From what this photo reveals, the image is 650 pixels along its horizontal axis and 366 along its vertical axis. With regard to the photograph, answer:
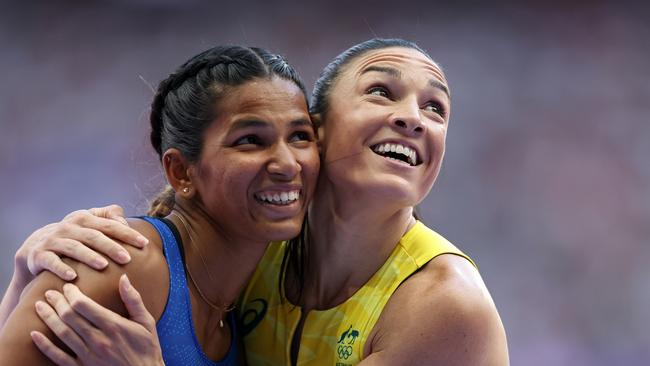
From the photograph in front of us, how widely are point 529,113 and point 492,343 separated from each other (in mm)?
3587

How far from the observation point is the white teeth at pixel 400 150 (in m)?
2.34

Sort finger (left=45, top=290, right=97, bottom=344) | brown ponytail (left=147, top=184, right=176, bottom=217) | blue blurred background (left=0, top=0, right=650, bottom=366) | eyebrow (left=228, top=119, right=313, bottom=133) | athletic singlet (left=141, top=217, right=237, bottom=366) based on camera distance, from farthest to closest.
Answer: blue blurred background (left=0, top=0, right=650, bottom=366)
brown ponytail (left=147, top=184, right=176, bottom=217)
eyebrow (left=228, top=119, right=313, bottom=133)
athletic singlet (left=141, top=217, right=237, bottom=366)
finger (left=45, top=290, right=97, bottom=344)

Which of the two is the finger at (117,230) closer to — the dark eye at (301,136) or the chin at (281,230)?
the chin at (281,230)

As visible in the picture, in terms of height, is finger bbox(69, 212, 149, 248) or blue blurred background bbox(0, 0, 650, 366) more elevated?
blue blurred background bbox(0, 0, 650, 366)

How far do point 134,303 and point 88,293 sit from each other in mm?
111

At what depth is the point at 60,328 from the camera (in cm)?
194

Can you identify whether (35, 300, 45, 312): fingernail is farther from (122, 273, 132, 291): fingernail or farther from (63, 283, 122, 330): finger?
(122, 273, 132, 291): fingernail

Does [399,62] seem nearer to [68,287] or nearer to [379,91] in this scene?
[379,91]

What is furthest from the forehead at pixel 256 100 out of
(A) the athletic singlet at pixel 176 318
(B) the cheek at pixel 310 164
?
(A) the athletic singlet at pixel 176 318

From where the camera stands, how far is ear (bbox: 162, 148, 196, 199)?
2.34 m

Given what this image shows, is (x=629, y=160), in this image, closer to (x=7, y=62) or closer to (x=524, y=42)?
(x=524, y=42)

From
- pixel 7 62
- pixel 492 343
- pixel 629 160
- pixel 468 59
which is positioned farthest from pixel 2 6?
pixel 492 343

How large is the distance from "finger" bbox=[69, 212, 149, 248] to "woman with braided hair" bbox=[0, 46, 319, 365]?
28 mm

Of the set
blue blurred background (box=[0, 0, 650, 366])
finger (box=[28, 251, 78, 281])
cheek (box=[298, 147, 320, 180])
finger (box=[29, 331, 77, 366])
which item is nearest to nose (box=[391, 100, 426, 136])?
cheek (box=[298, 147, 320, 180])
